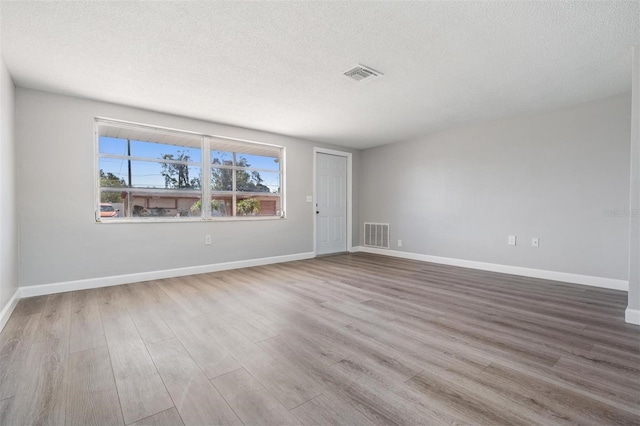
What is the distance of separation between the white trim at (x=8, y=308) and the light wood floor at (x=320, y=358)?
0.21 ft

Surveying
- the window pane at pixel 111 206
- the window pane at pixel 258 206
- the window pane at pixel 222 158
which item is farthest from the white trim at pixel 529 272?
the window pane at pixel 111 206

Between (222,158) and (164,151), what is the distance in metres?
0.85

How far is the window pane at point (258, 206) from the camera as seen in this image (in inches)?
191

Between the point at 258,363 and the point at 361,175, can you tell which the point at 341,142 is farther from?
the point at 258,363

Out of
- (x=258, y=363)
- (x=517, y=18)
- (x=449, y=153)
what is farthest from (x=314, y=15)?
(x=449, y=153)

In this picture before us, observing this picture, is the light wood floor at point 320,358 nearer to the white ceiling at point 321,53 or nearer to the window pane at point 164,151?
the window pane at point 164,151

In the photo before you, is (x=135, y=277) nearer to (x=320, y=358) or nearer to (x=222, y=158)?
(x=222, y=158)

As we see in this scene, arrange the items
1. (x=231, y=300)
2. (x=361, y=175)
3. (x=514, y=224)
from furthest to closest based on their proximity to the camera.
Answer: (x=361, y=175), (x=514, y=224), (x=231, y=300)

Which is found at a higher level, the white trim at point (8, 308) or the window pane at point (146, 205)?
the window pane at point (146, 205)

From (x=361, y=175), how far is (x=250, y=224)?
2.91 meters

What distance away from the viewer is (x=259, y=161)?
504cm

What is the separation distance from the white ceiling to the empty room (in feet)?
0.07

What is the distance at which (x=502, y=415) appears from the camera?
1.32 m

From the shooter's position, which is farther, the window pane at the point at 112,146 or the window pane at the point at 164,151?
the window pane at the point at 164,151
